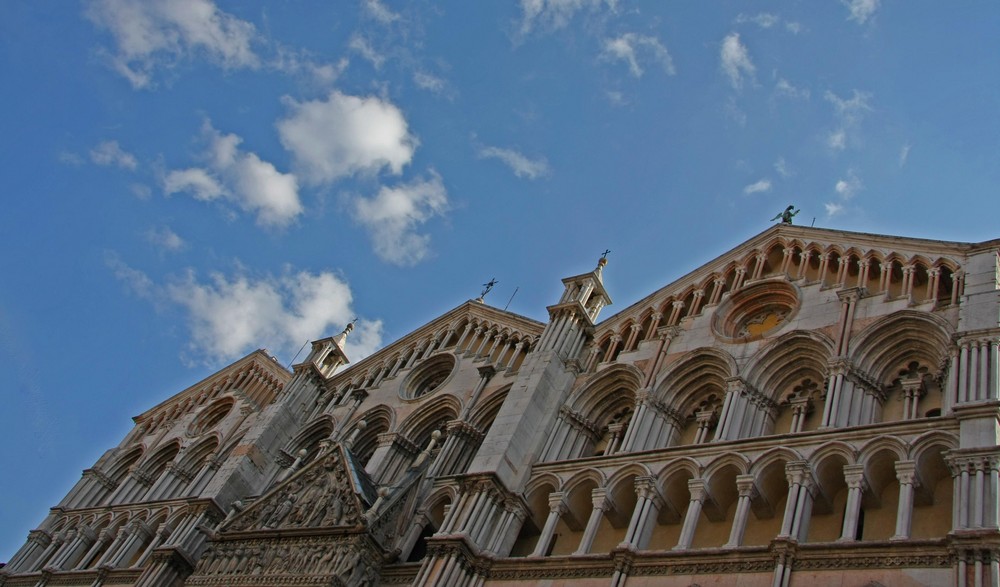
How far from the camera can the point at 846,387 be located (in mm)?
20062

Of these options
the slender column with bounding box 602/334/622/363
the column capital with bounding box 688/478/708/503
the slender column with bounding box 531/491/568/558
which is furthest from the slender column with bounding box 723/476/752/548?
the slender column with bounding box 602/334/622/363

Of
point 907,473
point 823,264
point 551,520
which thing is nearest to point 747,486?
point 907,473

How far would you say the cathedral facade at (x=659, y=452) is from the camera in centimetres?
1714

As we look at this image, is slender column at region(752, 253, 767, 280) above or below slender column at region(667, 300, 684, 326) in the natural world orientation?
above

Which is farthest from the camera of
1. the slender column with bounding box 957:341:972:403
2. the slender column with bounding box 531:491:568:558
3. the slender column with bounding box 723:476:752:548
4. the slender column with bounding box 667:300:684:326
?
the slender column with bounding box 667:300:684:326

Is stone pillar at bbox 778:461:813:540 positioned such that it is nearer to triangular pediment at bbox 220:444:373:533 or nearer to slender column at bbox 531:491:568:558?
slender column at bbox 531:491:568:558

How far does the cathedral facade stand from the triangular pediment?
2.9 inches

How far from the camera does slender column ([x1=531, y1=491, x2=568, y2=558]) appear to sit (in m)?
20.6

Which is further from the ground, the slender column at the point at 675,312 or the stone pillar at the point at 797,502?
the slender column at the point at 675,312

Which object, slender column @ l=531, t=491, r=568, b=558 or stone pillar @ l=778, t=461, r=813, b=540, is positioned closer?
stone pillar @ l=778, t=461, r=813, b=540

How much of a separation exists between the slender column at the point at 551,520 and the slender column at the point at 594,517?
659 mm

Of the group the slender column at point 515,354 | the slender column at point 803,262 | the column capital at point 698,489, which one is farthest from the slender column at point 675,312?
the column capital at point 698,489

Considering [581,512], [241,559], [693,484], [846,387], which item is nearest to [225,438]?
[241,559]

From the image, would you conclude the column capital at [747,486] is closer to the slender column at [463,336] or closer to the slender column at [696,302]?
the slender column at [696,302]
